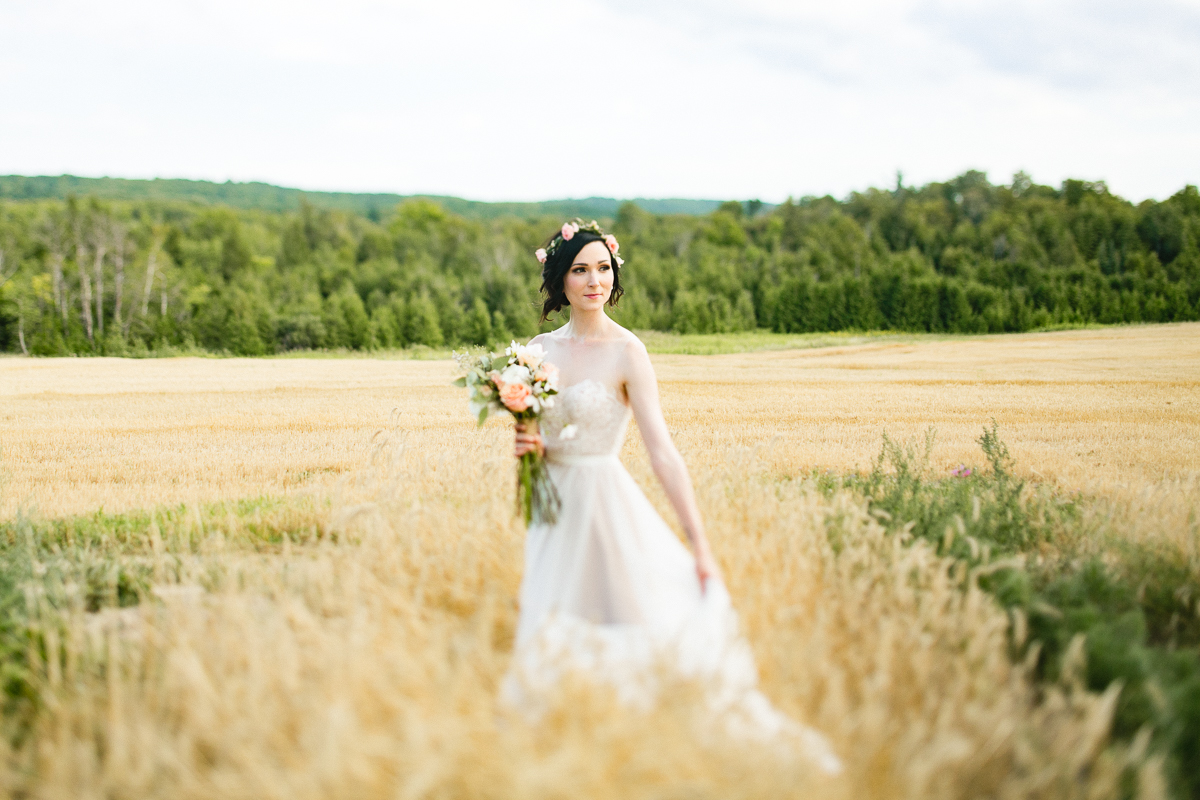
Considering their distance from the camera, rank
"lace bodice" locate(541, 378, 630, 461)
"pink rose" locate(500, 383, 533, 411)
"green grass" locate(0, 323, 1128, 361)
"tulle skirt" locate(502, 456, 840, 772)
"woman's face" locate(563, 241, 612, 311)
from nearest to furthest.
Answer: "tulle skirt" locate(502, 456, 840, 772) → "pink rose" locate(500, 383, 533, 411) → "lace bodice" locate(541, 378, 630, 461) → "woman's face" locate(563, 241, 612, 311) → "green grass" locate(0, 323, 1128, 361)

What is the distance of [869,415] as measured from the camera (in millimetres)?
17844

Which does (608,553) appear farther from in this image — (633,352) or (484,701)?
(484,701)

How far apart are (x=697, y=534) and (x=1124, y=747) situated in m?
2.09

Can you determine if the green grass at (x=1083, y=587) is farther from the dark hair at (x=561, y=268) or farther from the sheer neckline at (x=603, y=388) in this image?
the dark hair at (x=561, y=268)

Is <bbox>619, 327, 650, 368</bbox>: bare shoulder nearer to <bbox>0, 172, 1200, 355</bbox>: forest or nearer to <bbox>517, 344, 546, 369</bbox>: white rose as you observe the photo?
<bbox>517, 344, 546, 369</bbox>: white rose

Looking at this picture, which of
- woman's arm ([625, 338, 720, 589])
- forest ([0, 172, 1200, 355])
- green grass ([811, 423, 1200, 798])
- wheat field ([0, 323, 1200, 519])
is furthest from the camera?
forest ([0, 172, 1200, 355])

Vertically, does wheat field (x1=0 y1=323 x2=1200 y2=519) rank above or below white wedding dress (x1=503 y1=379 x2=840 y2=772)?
below

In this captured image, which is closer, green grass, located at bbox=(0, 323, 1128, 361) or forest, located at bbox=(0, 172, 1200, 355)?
green grass, located at bbox=(0, 323, 1128, 361)

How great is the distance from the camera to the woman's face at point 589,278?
17.7 feet

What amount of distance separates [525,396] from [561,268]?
110 centimetres

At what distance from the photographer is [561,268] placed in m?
5.58

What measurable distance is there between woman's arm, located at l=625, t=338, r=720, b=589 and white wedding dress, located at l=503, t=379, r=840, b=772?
0.12 metres

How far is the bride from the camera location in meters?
3.43

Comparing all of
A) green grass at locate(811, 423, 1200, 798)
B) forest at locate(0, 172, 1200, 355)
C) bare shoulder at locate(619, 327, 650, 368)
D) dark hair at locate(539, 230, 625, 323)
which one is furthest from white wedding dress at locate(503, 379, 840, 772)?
forest at locate(0, 172, 1200, 355)
